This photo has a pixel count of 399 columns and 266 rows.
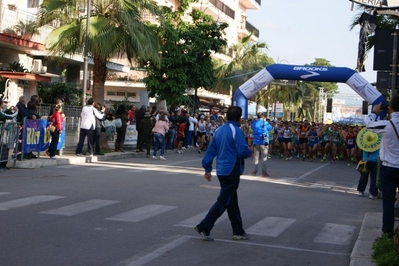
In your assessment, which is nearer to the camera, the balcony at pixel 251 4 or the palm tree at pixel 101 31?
the palm tree at pixel 101 31

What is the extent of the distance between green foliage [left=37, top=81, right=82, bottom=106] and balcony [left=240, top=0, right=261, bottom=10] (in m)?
46.1

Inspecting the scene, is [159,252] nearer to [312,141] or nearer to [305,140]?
[305,140]

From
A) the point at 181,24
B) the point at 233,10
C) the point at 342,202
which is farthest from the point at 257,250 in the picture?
the point at 233,10

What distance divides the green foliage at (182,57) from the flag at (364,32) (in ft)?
43.8

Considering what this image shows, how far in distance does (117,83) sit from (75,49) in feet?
96.8

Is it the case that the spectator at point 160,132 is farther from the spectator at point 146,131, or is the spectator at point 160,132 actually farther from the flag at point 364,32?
the flag at point 364,32

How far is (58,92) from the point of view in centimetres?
3256

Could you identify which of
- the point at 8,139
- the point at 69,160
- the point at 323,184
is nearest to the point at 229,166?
the point at 8,139

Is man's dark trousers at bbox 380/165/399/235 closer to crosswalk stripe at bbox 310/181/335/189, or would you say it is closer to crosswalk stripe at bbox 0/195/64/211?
crosswalk stripe at bbox 0/195/64/211

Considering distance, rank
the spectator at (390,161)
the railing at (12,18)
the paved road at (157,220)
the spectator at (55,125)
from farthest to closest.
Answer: the railing at (12,18), the spectator at (55,125), the spectator at (390,161), the paved road at (157,220)

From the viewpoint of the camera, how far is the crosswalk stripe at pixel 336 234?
398 inches

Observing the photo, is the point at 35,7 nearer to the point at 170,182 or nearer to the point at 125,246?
the point at 170,182

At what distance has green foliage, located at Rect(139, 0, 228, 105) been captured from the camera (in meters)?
39.8

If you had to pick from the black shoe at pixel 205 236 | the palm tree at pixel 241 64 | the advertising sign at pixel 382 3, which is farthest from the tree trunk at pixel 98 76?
the palm tree at pixel 241 64
